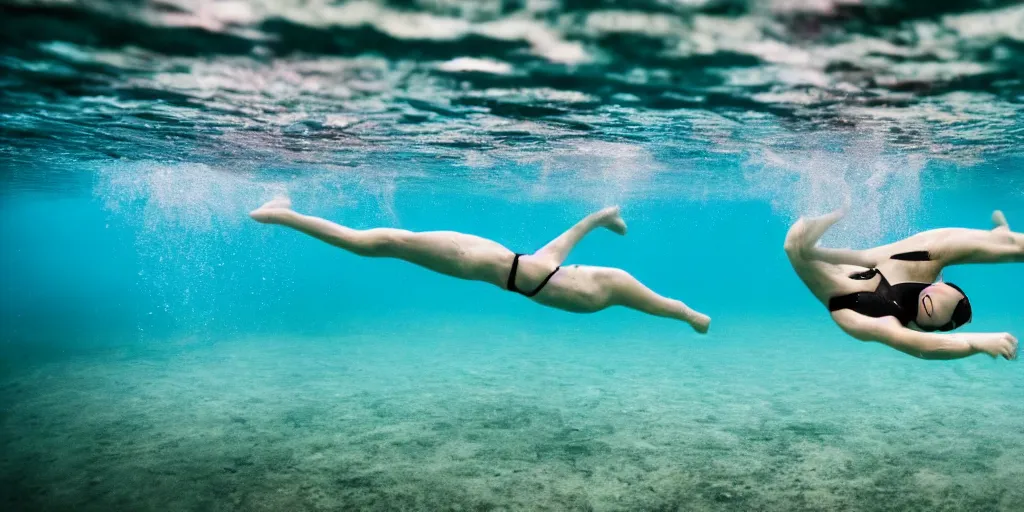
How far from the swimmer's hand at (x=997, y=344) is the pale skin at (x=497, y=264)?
2.23m

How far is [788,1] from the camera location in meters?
7.19

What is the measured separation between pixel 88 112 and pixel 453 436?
1104 centimetres

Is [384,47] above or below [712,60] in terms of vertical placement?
below

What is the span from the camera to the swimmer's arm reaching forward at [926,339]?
14.8 ft

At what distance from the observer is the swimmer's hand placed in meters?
4.43

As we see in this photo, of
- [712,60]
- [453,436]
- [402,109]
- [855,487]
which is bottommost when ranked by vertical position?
[453,436]

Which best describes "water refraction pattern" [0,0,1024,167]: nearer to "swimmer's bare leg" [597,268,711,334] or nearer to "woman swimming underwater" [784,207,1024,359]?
"woman swimming underwater" [784,207,1024,359]

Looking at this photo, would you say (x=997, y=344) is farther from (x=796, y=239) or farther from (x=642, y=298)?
(x=642, y=298)

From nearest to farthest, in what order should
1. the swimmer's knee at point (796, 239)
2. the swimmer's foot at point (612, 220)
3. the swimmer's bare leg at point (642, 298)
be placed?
the swimmer's knee at point (796, 239) → the swimmer's bare leg at point (642, 298) → the swimmer's foot at point (612, 220)

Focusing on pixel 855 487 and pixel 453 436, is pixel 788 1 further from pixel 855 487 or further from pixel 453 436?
pixel 453 436

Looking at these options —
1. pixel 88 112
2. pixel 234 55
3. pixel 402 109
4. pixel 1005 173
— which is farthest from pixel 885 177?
pixel 88 112

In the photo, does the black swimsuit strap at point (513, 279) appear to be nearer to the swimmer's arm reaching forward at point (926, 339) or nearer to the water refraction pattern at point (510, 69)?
the swimmer's arm reaching forward at point (926, 339)

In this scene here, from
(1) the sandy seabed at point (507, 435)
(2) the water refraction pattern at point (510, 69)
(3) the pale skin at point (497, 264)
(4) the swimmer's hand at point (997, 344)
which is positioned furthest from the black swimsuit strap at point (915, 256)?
(1) the sandy seabed at point (507, 435)

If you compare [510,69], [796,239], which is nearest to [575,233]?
[796,239]
